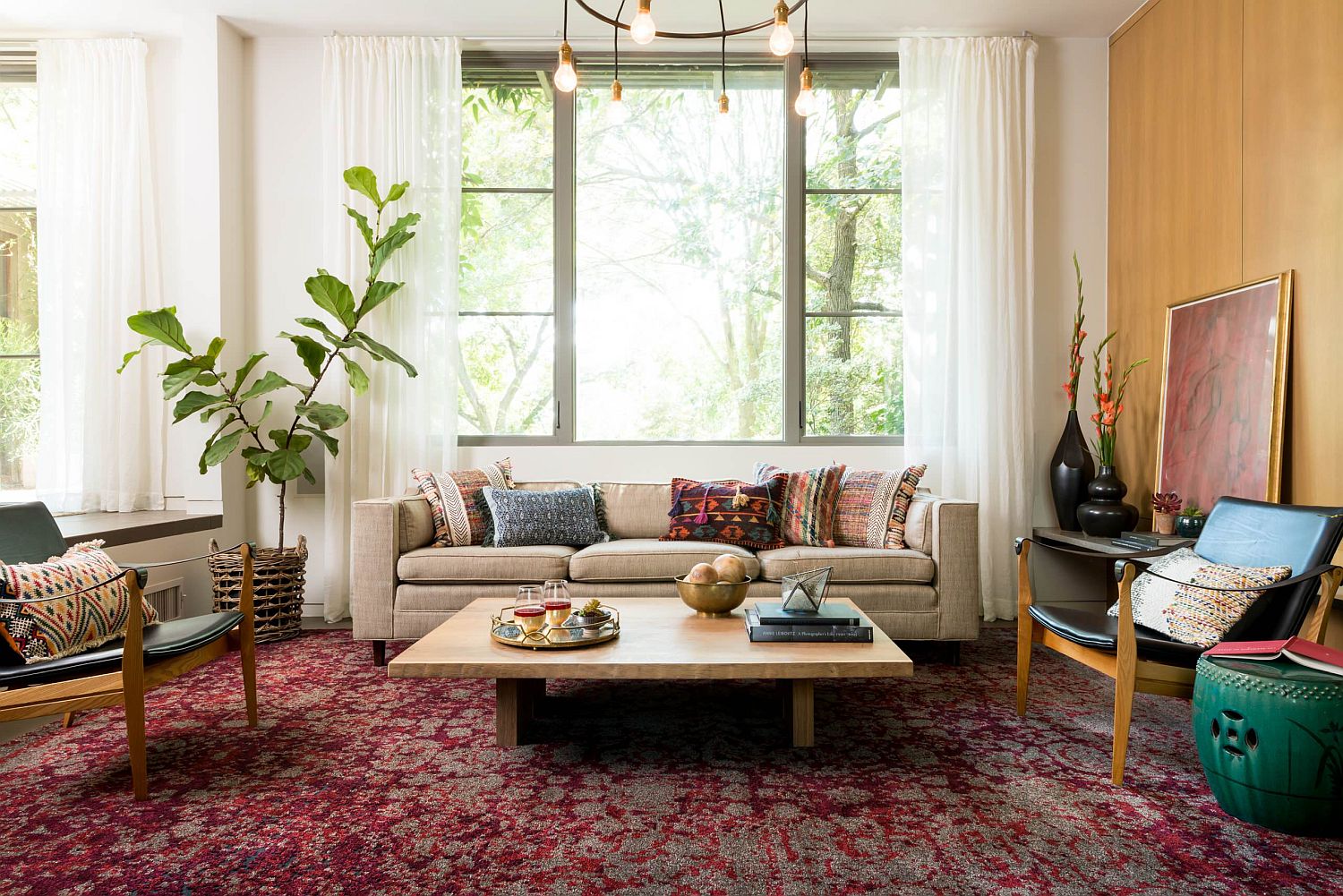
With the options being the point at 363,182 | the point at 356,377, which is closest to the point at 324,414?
the point at 356,377

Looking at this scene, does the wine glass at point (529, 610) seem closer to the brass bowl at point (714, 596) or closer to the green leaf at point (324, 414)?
the brass bowl at point (714, 596)

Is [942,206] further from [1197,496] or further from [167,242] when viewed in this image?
[167,242]

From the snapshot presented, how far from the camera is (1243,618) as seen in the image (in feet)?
8.24

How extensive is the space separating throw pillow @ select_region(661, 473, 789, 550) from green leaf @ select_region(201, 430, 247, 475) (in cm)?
227

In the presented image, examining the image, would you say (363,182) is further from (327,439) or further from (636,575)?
(636,575)

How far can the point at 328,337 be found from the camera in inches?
178

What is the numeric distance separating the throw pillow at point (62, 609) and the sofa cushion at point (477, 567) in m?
1.30

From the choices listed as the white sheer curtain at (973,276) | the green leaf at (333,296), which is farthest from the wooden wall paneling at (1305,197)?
the green leaf at (333,296)

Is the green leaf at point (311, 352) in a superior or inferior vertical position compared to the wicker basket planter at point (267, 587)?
superior

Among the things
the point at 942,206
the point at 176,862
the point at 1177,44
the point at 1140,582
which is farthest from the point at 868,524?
the point at 176,862

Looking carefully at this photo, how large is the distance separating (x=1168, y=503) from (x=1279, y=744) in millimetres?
2174

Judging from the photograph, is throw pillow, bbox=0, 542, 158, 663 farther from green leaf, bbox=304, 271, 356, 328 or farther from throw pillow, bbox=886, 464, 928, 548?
throw pillow, bbox=886, 464, 928, 548

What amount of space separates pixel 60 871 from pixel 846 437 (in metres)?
4.07

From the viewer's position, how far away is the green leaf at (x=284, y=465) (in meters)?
4.39
